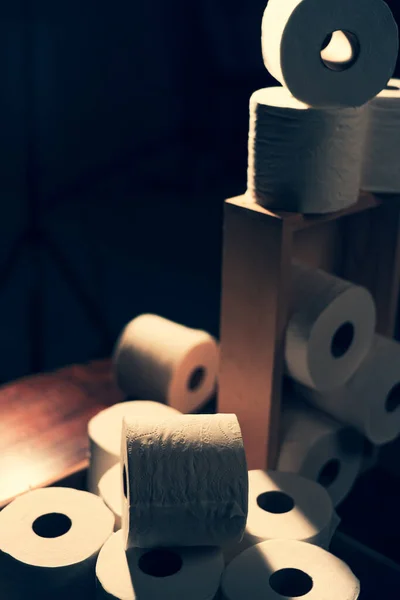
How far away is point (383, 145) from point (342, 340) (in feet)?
1.15

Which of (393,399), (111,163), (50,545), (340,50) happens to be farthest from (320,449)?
(111,163)

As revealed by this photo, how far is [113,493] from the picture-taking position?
1.31 m

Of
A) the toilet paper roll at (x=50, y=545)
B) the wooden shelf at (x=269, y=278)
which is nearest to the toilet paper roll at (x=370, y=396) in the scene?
the wooden shelf at (x=269, y=278)

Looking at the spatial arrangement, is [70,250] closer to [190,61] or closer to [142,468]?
[190,61]

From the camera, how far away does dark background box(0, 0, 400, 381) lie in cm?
234

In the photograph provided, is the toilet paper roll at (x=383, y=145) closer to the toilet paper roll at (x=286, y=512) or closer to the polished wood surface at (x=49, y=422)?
the toilet paper roll at (x=286, y=512)

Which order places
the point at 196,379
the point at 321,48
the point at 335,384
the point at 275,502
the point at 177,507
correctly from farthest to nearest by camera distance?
the point at 196,379
the point at 335,384
the point at 275,502
the point at 321,48
the point at 177,507

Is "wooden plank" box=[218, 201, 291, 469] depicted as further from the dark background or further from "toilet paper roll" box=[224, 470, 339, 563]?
the dark background

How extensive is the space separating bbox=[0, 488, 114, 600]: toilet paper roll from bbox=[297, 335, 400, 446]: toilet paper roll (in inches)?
19.4

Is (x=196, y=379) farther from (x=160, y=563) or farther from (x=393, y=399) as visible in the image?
(x=160, y=563)

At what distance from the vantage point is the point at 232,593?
1.12 m

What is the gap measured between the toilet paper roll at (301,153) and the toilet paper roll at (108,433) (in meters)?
0.42

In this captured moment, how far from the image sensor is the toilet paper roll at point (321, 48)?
3.98ft

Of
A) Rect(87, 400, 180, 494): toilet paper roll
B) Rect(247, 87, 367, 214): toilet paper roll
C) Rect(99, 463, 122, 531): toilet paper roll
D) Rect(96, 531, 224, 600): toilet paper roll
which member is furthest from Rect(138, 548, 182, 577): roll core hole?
Rect(247, 87, 367, 214): toilet paper roll
